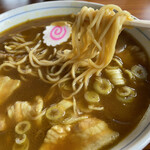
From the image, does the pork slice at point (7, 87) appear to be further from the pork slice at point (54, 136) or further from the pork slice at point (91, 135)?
the pork slice at point (91, 135)

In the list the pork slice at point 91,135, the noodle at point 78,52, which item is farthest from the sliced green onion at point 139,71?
the pork slice at point 91,135

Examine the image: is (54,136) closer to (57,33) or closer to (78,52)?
(78,52)

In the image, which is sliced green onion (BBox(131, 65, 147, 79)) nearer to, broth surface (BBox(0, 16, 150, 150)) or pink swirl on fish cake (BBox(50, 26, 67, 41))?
broth surface (BBox(0, 16, 150, 150))

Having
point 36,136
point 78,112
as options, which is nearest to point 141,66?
point 78,112

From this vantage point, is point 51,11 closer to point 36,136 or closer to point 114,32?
point 114,32

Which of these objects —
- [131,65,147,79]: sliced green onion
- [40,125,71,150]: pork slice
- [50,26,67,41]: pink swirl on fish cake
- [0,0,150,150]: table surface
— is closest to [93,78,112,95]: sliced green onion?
[131,65,147,79]: sliced green onion

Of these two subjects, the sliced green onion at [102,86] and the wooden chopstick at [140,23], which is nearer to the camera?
the wooden chopstick at [140,23]
